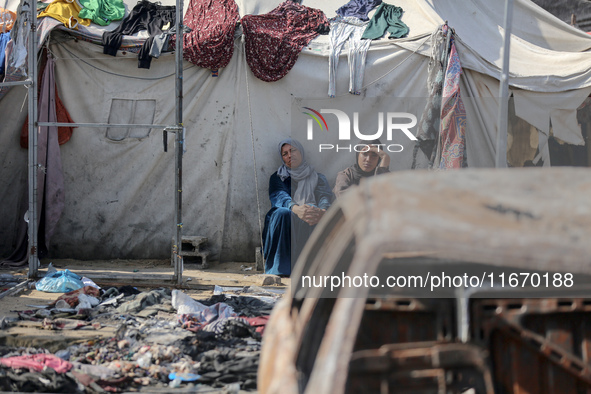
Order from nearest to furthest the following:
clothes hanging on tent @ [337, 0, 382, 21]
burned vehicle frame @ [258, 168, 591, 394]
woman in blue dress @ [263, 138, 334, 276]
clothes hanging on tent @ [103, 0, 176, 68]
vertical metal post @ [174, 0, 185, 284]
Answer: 1. burned vehicle frame @ [258, 168, 591, 394]
2. vertical metal post @ [174, 0, 185, 284]
3. woman in blue dress @ [263, 138, 334, 276]
4. clothes hanging on tent @ [103, 0, 176, 68]
5. clothes hanging on tent @ [337, 0, 382, 21]

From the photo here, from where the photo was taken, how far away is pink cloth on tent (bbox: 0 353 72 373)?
346 centimetres

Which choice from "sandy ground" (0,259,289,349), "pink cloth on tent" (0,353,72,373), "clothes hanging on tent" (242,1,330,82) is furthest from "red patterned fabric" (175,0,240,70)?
"pink cloth on tent" (0,353,72,373)

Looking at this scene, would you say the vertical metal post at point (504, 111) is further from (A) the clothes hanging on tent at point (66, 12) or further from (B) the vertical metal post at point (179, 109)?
(A) the clothes hanging on tent at point (66, 12)

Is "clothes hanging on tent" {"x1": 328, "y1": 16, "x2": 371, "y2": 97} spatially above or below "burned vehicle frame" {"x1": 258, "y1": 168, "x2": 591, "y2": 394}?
above

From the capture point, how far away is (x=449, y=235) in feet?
4.60

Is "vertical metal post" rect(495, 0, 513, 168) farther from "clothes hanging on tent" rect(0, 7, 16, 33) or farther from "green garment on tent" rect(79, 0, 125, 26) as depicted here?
"clothes hanging on tent" rect(0, 7, 16, 33)

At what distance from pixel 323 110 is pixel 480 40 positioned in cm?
205

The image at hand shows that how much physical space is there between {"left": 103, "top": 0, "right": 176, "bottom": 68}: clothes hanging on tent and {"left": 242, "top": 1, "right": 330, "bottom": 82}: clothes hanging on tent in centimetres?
101

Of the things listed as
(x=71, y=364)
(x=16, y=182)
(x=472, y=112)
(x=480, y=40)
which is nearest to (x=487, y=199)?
(x=71, y=364)

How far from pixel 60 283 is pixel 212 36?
3.02m

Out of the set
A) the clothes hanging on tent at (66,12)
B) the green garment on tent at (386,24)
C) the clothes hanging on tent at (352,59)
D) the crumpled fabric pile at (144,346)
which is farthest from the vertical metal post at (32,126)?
the green garment on tent at (386,24)

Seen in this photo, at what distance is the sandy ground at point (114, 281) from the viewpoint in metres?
4.17

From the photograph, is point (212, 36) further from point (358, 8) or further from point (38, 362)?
point (38, 362)

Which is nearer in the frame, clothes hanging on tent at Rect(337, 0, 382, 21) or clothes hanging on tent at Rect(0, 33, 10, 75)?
clothes hanging on tent at Rect(0, 33, 10, 75)
